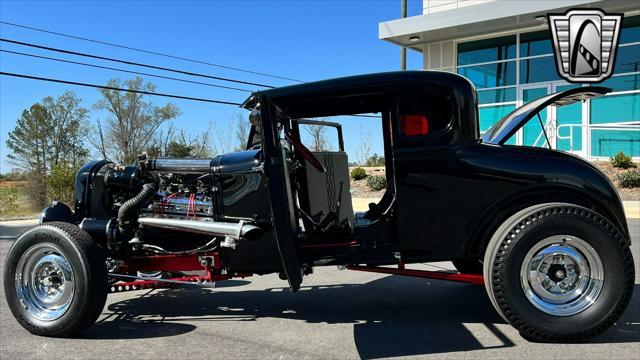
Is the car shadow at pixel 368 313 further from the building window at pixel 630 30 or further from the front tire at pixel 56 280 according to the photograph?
the building window at pixel 630 30

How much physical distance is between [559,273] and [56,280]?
3827 mm

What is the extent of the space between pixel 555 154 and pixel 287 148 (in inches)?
82.6

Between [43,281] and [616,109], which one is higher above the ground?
[616,109]

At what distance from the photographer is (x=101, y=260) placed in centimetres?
404

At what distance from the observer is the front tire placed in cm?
392

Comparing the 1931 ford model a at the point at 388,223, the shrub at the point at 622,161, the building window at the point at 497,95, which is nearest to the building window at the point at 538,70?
the building window at the point at 497,95

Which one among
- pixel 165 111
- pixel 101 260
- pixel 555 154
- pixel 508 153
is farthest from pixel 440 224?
pixel 165 111

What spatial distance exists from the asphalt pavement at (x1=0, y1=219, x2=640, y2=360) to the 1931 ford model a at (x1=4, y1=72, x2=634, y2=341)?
0.80ft

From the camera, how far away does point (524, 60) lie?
60.6ft

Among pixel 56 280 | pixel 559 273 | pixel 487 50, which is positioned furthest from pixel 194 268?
pixel 487 50

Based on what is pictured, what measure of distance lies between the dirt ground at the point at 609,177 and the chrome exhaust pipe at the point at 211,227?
8191mm

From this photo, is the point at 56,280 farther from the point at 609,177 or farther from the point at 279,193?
the point at 609,177

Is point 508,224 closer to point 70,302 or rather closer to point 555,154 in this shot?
point 555,154

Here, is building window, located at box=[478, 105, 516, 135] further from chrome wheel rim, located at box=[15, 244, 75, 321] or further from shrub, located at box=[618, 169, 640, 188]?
chrome wheel rim, located at box=[15, 244, 75, 321]
